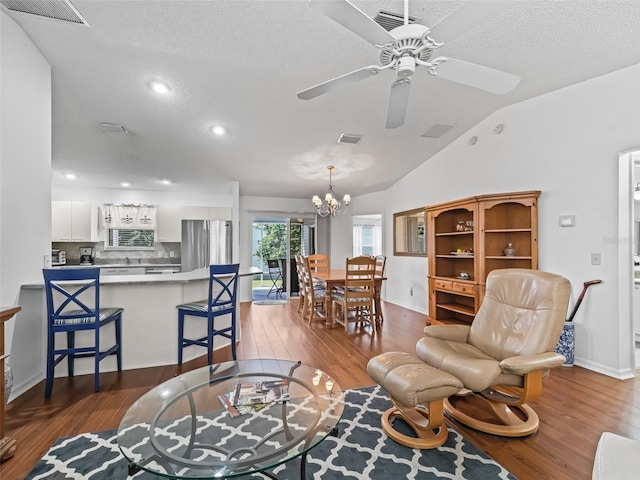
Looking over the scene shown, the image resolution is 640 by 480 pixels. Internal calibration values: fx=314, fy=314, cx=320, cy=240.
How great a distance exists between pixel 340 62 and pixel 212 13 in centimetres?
113

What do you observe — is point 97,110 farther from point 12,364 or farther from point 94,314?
point 12,364

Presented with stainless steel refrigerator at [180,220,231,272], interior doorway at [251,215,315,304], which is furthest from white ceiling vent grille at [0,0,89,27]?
interior doorway at [251,215,315,304]

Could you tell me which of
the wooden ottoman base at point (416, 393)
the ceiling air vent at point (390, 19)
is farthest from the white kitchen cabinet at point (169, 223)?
the wooden ottoman base at point (416, 393)

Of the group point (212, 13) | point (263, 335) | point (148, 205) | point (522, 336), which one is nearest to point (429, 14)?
point (212, 13)

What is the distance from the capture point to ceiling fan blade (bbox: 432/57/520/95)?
1846mm

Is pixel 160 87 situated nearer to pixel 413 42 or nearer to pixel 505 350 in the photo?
pixel 413 42

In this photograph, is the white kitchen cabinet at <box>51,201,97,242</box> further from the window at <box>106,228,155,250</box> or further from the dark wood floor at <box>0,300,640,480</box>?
the dark wood floor at <box>0,300,640,480</box>

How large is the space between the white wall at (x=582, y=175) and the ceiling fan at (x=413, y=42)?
1.88 m

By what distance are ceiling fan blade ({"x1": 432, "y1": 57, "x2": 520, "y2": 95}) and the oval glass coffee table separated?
6.56 feet

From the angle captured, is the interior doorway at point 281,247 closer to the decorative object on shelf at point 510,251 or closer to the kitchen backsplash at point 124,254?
the kitchen backsplash at point 124,254

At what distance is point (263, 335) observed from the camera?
4301 mm

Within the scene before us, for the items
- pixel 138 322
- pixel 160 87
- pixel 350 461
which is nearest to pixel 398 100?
pixel 350 461

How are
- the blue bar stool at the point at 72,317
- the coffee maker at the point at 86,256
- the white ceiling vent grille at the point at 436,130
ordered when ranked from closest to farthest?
the blue bar stool at the point at 72,317, the white ceiling vent grille at the point at 436,130, the coffee maker at the point at 86,256

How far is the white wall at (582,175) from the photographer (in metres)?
2.99
